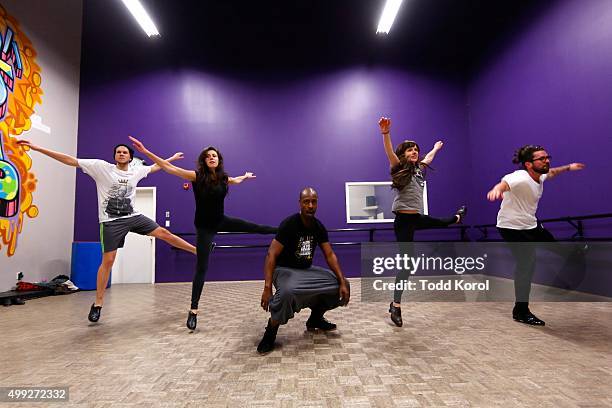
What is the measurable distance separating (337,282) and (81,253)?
5111 millimetres

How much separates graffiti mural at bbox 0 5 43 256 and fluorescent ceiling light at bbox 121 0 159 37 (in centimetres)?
176

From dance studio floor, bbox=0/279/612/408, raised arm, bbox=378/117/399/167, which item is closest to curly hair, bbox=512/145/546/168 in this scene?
Result: raised arm, bbox=378/117/399/167

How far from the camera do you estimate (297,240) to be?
228 cm

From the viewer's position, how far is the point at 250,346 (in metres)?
2.13

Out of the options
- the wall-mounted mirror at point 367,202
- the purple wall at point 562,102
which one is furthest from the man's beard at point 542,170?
the wall-mounted mirror at point 367,202

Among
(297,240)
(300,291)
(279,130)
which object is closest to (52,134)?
(279,130)

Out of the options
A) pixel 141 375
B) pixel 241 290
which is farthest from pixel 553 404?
pixel 241 290

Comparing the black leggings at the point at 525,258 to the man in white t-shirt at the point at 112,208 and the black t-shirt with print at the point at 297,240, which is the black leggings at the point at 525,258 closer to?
the black t-shirt with print at the point at 297,240

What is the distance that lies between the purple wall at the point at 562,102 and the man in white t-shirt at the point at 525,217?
4.89ft

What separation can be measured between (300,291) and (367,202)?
437 cm

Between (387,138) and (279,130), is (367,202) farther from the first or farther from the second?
(387,138)

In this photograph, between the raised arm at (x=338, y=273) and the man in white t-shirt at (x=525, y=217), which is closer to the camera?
the raised arm at (x=338, y=273)

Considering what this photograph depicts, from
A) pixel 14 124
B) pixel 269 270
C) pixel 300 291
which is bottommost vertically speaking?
pixel 300 291

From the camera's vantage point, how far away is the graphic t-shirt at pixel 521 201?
2588 mm
